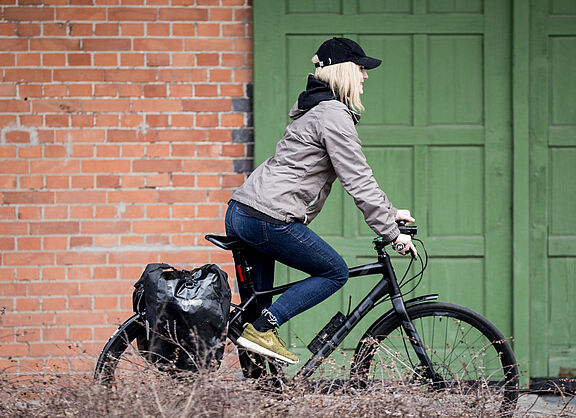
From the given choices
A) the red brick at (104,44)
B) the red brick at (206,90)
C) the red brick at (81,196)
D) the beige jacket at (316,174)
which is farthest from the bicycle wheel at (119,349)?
the red brick at (104,44)

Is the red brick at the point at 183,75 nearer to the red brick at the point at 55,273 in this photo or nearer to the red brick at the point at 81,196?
the red brick at the point at 81,196

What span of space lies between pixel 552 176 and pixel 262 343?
2466mm

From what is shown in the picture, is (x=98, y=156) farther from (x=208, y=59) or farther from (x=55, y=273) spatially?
(x=208, y=59)

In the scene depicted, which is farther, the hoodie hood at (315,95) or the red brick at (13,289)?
the red brick at (13,289)

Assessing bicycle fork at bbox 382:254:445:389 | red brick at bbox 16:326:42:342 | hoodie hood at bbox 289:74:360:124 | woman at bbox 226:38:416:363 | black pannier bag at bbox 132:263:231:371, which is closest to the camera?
black pannier bag at bbox 132:263:231:371

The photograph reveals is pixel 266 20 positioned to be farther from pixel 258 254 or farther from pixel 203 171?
pixel 258 254

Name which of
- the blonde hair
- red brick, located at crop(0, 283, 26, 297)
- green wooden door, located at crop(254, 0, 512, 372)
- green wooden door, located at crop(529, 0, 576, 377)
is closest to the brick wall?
red brick, located at crop(0, 283, 26, 297)

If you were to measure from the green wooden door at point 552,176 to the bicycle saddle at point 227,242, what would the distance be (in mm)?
2212

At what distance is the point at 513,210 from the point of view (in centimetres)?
473

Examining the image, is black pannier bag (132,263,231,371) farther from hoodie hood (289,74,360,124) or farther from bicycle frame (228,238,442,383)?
hoodie hood (289,74,360,124)

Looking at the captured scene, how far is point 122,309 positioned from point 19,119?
54.6 inches

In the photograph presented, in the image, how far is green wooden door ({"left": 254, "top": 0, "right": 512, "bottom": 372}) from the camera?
15.6 feet

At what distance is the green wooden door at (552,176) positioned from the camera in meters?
4.75

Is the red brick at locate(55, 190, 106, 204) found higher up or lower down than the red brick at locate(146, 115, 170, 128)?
lower down
